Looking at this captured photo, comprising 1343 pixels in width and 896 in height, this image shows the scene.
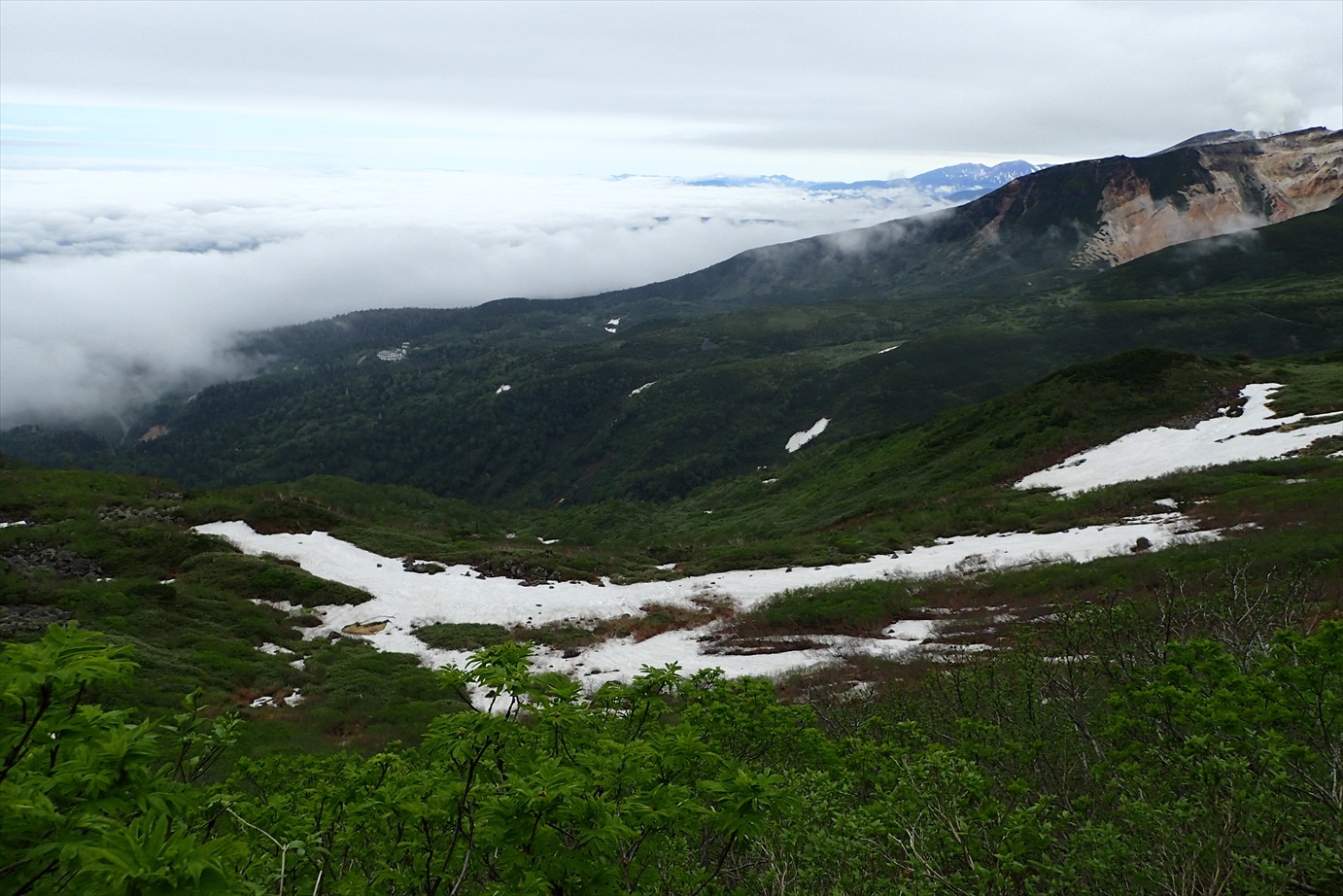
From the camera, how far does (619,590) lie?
36.5m

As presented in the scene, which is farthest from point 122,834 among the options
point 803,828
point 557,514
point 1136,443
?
point 557,514

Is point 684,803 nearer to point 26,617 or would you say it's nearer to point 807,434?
point 26,617

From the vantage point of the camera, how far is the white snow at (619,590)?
25.9m

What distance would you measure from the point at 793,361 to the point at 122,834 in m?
193

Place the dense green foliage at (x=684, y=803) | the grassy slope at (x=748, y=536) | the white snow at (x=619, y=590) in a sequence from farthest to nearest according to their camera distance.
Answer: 1. the white snow at (x=619, y=590)
2. the grassy slope at (x=748, y=536)
3. the dense green foliage at (x=684, y=803)

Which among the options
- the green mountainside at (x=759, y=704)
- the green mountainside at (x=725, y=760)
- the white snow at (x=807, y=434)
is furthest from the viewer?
the white snow at (x=807, y=434)

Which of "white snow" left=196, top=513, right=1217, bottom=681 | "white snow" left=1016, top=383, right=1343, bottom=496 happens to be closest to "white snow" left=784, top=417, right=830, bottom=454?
"white snow" left=1016, top=383, right=1343, bottom=496

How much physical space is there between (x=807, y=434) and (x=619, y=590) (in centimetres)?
11716

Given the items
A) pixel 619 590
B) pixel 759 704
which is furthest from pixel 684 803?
pixel 619 590

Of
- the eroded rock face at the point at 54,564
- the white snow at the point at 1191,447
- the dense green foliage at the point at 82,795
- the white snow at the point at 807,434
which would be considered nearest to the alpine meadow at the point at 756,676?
the dense green foliage at the point at 82,795

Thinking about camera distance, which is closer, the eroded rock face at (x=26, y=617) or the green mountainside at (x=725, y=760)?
the green mountainside at (x=725, y=760)

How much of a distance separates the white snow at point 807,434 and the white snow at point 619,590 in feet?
354

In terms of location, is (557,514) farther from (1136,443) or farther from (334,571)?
(1136,443)

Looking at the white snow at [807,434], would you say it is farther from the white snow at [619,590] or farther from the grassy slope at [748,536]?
the white snow at [619,590]
